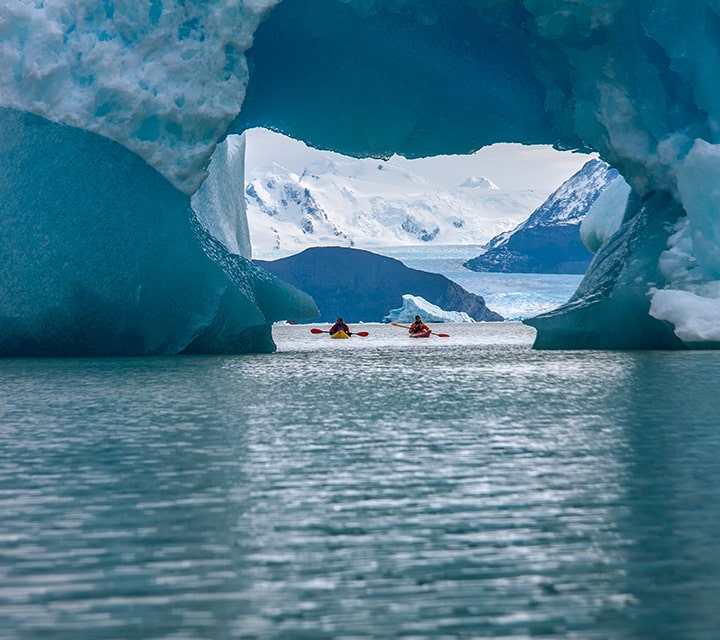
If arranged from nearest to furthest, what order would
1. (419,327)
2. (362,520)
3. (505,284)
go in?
(362,520) → (419,327) → (505,284)

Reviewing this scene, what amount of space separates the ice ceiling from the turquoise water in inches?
237

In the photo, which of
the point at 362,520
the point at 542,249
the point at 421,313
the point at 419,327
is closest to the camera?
the point at 362,520

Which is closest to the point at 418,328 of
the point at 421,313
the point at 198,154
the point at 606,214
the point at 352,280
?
the point at 606,214

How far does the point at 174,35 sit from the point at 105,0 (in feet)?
2.91

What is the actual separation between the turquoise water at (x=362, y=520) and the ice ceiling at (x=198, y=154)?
6032mm

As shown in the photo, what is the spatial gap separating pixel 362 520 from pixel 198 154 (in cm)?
1000

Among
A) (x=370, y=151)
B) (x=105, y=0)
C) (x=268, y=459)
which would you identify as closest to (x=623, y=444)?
(x=268, y=459)

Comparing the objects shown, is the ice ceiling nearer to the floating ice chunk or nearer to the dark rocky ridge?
the floating ice chunk

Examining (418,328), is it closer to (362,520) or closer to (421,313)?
(421,313)

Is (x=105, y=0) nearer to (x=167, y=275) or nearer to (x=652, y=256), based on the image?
(x=167, y=275)

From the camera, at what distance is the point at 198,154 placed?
12.3 meters

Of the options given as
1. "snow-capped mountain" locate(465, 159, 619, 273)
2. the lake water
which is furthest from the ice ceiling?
"snow-capped mountain" locate(465, 159, 619, 273)

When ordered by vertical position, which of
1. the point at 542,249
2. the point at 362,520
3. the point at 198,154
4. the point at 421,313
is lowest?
the point at 362,520

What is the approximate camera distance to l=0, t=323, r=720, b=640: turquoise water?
1.99m
